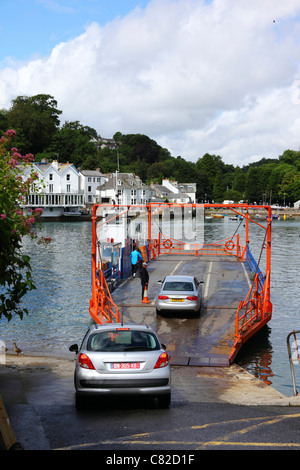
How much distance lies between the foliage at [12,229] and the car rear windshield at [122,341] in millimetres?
1562

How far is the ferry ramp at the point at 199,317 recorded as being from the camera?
1798 centimetres

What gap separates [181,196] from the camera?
7165 inches

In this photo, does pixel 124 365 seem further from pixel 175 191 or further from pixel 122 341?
pixel 175 191

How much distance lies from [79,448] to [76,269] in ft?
139

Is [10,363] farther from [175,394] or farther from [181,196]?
[181,196]

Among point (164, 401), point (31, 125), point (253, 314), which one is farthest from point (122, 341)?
point (31, 125)

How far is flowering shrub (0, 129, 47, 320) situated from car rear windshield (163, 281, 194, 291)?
9.51 meters

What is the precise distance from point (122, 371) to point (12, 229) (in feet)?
11.2

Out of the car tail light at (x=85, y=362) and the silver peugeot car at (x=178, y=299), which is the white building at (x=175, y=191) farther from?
the car tail light at (x=85, y=362)

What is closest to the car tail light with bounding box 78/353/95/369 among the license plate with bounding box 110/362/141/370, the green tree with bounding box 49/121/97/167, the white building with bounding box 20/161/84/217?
the license plate with bounding box 110/362/141/370

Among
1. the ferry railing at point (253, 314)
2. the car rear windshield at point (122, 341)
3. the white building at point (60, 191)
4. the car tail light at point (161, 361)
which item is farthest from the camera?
the white building at point (60, 191)

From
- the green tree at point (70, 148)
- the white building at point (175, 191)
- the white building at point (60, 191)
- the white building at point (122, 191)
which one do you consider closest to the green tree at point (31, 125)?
Answer: the green tree at point (70, 148)

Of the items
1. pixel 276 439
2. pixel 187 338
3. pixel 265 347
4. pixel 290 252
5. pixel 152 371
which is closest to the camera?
pixel 276 439
